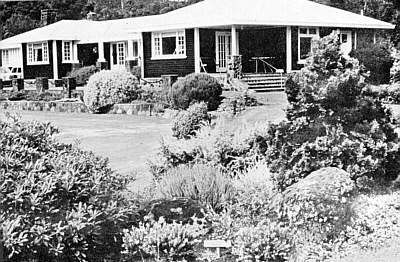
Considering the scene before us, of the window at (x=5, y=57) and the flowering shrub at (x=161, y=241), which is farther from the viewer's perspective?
the window at (x=5, y=57)

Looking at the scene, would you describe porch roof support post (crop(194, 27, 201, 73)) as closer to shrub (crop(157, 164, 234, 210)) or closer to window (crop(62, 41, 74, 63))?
window (crop(62, 41, 74, 63))

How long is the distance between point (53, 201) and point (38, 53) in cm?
3750

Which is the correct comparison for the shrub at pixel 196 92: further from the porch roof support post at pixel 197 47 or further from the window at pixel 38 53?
the window at pixel 38 53

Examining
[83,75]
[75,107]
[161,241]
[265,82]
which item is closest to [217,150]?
[161,241]

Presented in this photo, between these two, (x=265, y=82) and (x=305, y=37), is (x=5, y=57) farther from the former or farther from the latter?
(x=265, y=82)

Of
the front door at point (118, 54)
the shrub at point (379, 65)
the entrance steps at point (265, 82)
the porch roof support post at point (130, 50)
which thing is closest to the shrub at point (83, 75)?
the porch roof support post at point (130, 50)

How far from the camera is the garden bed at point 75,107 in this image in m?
20.2

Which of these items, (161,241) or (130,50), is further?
(130,50)

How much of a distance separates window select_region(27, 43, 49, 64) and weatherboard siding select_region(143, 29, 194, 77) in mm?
10348

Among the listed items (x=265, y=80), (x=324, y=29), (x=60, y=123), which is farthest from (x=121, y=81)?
(x=324, y=29)

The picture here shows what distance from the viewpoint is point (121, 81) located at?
2205cm

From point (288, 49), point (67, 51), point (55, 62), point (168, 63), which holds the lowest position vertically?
point (168, 63)

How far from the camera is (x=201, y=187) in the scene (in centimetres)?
708

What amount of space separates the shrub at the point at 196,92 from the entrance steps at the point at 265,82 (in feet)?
15.8
